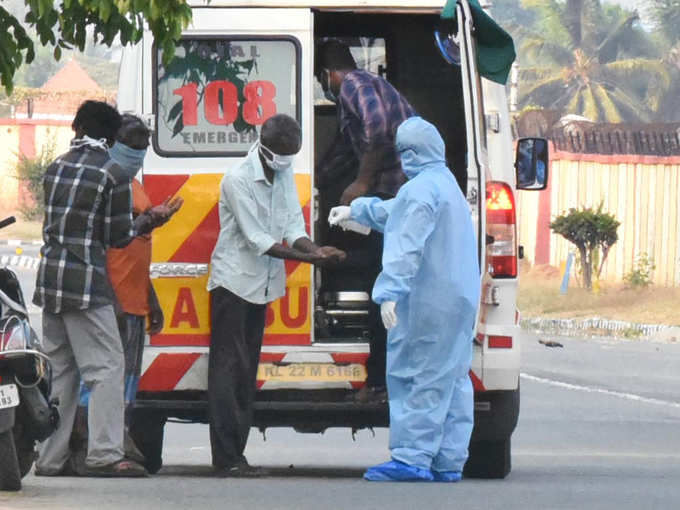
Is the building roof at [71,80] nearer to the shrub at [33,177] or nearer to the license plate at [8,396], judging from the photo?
the shrub at [33,177]

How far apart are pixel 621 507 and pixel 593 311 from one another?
21925 millimetres

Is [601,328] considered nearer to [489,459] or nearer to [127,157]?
[489,459]

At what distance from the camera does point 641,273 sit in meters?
33.5

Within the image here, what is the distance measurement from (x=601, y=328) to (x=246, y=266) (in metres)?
18.2

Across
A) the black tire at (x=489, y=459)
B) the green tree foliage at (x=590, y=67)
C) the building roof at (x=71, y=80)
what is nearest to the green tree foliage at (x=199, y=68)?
the black tire at (x=489, y=459)

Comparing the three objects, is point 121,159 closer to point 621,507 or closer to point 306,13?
point 306,13

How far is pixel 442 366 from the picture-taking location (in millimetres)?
9359

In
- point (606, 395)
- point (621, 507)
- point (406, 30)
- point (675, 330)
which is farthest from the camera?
point (675, 330)

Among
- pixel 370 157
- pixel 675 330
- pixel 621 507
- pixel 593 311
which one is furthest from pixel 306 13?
pixel 593 311

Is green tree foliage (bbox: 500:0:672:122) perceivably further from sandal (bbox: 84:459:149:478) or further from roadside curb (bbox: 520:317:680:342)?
sandal (bbox: 84:459:149:478)

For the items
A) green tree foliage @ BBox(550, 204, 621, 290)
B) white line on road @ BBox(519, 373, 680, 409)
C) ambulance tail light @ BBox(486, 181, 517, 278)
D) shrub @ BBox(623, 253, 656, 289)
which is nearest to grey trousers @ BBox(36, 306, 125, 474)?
ambulance tail light @ BBox(486, 181, 517, 278)

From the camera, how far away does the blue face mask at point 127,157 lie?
947 centimetres

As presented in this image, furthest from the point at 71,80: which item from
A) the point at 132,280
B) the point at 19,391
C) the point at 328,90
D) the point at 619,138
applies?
the point at 19,391

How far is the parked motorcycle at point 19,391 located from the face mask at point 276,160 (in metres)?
1.31
